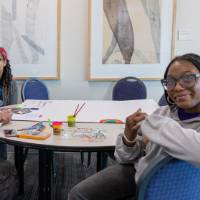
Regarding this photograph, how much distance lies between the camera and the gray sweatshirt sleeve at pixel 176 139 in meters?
0.98

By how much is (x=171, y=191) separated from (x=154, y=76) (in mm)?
2869

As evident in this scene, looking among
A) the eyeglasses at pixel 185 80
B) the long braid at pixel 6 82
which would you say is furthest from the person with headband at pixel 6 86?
the eyeglasses at pixel 185 80

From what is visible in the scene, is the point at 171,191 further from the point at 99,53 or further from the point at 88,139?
the point at 99,53

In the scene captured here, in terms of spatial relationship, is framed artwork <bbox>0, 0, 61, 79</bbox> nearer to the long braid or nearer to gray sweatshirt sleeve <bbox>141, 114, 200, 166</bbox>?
the long braid

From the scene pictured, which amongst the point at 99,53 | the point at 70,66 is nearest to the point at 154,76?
the point at 99,53

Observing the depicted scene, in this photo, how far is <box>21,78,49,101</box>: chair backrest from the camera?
10.7 feet

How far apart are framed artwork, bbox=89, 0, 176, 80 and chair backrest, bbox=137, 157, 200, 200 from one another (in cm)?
276

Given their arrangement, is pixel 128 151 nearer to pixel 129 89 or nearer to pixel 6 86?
pixel 6 86

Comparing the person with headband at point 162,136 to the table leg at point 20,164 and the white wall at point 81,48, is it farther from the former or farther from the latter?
the white wall at point 81,48

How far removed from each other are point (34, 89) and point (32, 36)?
2.29 ft

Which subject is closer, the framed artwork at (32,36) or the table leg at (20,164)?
the table leg at (20,164)

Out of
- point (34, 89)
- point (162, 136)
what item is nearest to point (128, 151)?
point (162, 136)

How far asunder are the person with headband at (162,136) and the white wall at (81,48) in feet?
7.51

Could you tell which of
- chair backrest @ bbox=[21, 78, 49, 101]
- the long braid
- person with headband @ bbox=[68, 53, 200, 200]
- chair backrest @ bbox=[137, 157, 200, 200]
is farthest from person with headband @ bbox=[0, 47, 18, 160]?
chair backrest @ bbox=[137, 157, 200, 200]
